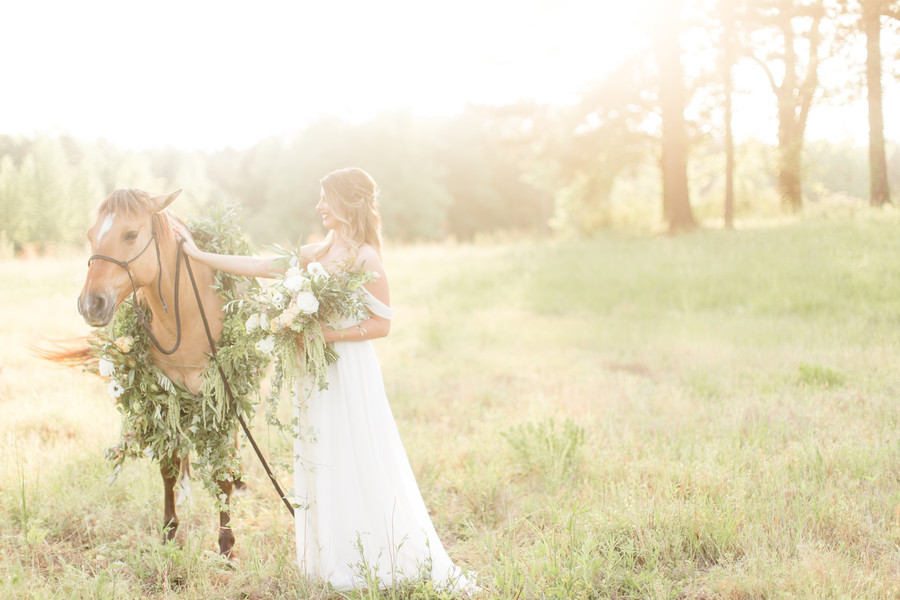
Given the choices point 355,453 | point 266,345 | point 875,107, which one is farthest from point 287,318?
point 875,107

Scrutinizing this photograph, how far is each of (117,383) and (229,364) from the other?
61cm

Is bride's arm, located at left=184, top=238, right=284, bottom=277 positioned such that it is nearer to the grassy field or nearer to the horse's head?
the horse's head

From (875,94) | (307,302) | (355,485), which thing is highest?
(875,94)

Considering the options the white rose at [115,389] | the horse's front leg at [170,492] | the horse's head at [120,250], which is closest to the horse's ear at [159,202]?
the horse's head at [120,250]

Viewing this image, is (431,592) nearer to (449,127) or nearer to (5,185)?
(5,185)

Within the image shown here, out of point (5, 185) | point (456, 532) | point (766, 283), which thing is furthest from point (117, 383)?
point (5, 185)

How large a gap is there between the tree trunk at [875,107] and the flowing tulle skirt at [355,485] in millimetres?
9081

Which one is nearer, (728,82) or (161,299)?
(161,299)

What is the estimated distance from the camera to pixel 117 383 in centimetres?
348

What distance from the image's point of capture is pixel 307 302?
3.03 m

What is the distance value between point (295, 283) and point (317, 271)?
0.44ft

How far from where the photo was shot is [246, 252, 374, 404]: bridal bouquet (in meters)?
3.08

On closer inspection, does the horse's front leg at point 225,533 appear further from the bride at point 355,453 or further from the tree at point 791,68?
the tree at point 791,68

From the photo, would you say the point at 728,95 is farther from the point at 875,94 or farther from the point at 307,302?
the point at 307,302
